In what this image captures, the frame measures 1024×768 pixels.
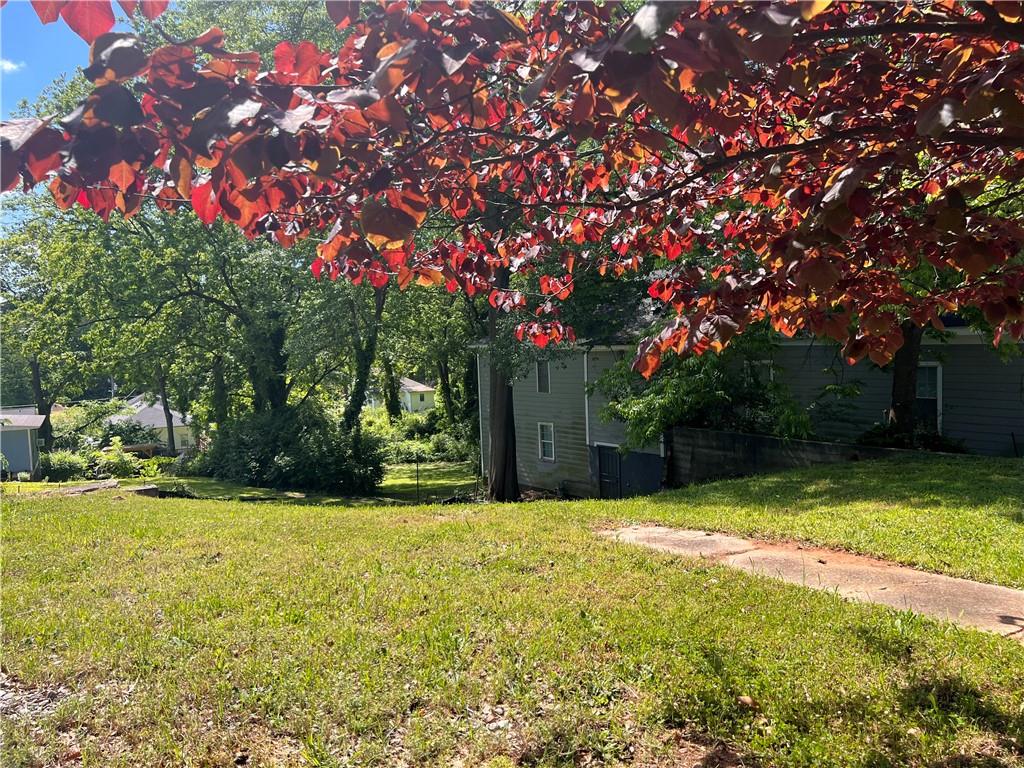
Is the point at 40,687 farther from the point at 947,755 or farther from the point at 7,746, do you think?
the point at 947,755

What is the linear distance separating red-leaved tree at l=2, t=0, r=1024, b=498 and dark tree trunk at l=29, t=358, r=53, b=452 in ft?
128

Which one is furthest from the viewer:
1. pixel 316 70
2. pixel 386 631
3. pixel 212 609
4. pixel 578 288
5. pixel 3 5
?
pixel 578 288

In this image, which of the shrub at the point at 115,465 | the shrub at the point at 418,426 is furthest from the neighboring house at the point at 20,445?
the shrub at the point at 418,426

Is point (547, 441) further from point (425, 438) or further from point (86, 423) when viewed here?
point (86, 423)

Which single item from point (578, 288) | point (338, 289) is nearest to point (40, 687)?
point (578, 288)

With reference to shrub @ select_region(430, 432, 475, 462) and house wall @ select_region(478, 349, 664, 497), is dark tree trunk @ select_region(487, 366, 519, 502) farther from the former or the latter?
shrub @ select_region(430, 432, 475, 462)

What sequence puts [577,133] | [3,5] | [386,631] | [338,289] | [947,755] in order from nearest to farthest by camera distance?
[3,5] → [577,133] → [947,755] → [386,631] → [338,289]

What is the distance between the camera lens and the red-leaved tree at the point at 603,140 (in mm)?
1903

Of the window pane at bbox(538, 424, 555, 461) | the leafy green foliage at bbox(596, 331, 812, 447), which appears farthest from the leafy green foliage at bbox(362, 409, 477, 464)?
the leafy green foliage at bbox(596, 331, 812, 447)

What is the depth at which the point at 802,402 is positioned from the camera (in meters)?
14.5

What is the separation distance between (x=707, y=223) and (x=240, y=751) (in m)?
3.76

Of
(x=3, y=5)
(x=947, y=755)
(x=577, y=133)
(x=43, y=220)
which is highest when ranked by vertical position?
(x=43, y=220)

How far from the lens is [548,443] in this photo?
2111 centimetres

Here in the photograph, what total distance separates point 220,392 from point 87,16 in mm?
29442
